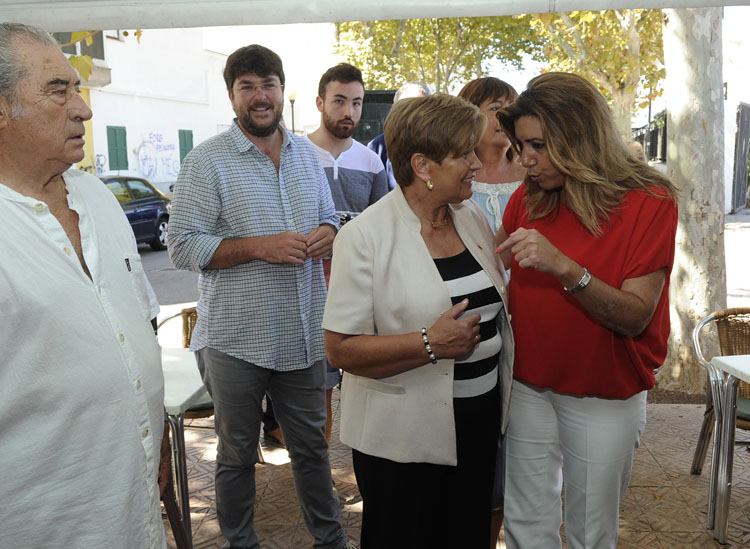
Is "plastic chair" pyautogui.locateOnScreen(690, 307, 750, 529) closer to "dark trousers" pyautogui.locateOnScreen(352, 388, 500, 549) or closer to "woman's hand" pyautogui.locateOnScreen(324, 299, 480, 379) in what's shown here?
"dark trousers" pyautogui.locateOnScreen(352, 388, 500, 549)

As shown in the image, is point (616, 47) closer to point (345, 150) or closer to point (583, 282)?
point (345, 150)

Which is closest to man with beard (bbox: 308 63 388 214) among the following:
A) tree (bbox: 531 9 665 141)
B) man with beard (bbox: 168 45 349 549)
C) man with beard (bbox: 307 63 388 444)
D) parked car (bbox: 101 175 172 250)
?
man with beard (bbox: 307 63 388 444)

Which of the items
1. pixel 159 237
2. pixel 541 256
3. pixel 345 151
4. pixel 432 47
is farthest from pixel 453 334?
pixel 432 47

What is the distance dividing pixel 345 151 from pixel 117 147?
21.1 meters

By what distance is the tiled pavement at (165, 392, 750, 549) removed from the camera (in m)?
3.73

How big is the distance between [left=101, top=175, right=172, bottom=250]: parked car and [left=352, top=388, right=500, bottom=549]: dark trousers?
14586 mm

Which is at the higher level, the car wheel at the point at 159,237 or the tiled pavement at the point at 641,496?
the car wheel at the point at 159,237

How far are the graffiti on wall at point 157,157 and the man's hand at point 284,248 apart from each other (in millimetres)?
23457

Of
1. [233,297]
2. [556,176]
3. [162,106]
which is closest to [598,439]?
[556,176]

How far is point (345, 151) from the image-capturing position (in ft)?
14.4

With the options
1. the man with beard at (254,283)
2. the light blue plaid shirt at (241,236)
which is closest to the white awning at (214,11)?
the man with beard at (254,283)

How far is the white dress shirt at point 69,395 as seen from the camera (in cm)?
171

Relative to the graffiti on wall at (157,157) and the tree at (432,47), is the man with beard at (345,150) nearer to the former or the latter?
the tree at (432,47)

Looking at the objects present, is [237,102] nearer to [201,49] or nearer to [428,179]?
[428,179]
